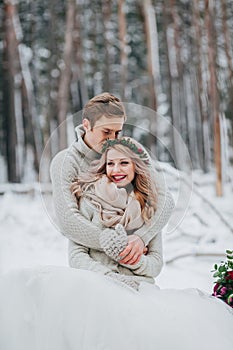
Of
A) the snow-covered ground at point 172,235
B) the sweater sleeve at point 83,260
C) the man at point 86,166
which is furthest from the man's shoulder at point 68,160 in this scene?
the snow-covered ground at point 172,235

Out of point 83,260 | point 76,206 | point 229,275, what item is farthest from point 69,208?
point 229,275

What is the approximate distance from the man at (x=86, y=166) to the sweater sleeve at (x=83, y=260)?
0.02m

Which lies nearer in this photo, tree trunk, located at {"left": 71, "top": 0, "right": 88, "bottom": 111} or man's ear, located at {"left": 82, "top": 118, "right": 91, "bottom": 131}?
man's ear, located at {"left": 82, "top": 118, "right": 91, "bottom": 131}

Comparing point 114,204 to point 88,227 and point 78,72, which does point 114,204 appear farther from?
point 78,72

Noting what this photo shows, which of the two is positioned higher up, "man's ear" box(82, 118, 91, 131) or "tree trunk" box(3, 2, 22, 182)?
"man's ear" box(82, 118, 91, 131)

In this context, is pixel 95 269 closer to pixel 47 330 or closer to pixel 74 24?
pixel 47 330

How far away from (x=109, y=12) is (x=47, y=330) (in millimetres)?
3173

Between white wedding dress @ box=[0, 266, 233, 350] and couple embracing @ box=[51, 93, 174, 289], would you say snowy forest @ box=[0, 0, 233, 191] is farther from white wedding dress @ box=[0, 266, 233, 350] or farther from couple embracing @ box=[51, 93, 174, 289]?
white wedding dress @ box=[0, 266, 233, 350]

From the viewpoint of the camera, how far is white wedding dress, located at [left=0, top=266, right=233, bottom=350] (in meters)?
1.29

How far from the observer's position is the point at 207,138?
163 inches

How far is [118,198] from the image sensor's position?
1.49 m

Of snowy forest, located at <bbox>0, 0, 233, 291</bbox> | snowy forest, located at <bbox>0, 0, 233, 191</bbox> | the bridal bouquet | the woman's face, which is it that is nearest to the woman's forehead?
the woman's face

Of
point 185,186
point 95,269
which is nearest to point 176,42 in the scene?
point 185,186

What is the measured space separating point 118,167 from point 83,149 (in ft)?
0.35
